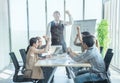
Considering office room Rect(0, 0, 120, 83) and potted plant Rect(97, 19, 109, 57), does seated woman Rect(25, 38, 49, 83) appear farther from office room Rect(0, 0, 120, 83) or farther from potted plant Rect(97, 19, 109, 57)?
potted plant Rect(97, 19, 109, 57)

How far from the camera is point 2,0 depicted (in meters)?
7.73

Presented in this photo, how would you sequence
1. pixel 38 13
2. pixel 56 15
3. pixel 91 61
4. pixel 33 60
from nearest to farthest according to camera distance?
pixel 91 61 < pixel 33 60 < pixel 56 15 < pixel 38 13

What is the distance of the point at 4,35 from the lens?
7.93m

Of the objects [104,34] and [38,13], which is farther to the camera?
[38,13]

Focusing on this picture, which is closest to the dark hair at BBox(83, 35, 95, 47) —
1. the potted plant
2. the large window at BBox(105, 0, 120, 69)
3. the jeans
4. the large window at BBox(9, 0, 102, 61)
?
the jeans

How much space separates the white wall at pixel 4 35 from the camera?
7461mm

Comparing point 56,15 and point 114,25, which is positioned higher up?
point 56,15

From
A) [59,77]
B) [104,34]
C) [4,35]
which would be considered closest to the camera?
[59,77]

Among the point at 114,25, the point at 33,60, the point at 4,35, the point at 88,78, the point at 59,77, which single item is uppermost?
the point at 114,25

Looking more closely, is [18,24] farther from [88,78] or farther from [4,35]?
[88,78]

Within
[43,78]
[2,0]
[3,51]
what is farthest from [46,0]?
[43,78]

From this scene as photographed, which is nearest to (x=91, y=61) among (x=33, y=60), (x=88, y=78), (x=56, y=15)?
(x=88, y=78)

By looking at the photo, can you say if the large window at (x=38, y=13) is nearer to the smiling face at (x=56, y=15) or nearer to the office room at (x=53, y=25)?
the office room at (x=53, y=25)

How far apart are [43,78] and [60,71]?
3.30 metres
